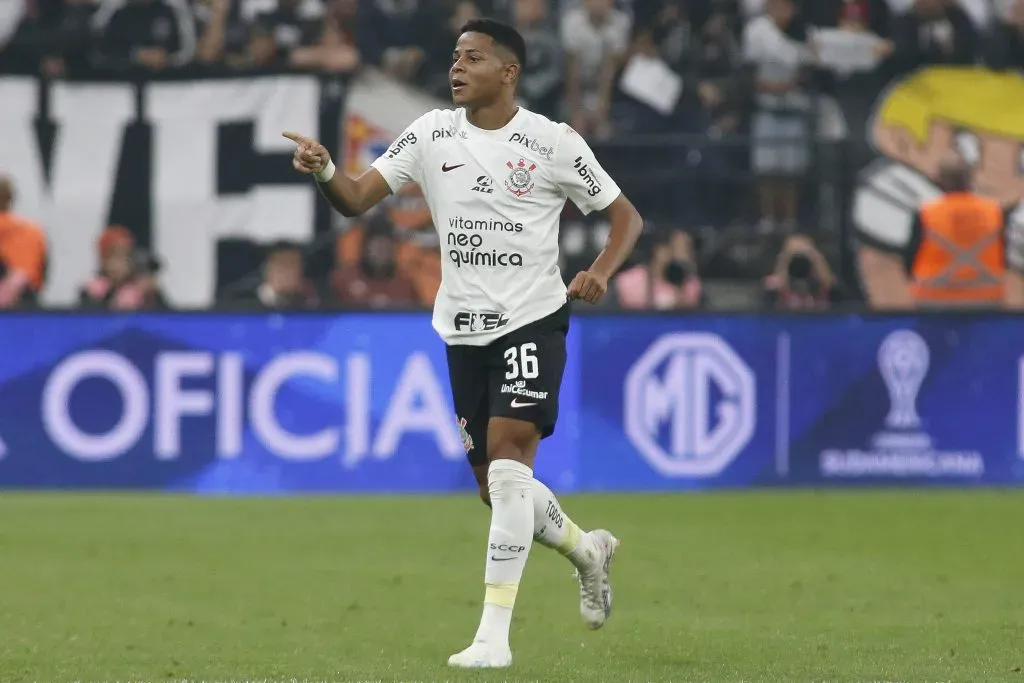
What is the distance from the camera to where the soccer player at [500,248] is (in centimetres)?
687

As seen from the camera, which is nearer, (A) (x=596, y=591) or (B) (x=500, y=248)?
(B) (x=500, y=248)

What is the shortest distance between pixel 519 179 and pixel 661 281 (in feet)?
30.1

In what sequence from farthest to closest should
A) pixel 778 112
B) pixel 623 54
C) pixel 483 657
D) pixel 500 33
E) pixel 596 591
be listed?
pixel 623 54
pixel 778 112
pixel 596 591
pixel 500 33
pixel 483 657

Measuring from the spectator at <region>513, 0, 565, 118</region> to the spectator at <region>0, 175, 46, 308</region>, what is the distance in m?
4.81

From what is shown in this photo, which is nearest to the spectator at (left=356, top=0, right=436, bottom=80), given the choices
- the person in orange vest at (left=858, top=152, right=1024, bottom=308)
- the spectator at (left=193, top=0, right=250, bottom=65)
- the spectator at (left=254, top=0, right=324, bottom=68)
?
the spectator at (left=254, top=0, right=324, bottom=68)

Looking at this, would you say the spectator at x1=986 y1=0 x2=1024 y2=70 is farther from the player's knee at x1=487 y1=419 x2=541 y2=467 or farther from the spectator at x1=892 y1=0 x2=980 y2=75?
the player's knee at x1=487 y1=419 x2=541 y2=467

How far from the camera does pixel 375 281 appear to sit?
15.5 metres

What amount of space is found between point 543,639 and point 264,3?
1168 centimetres

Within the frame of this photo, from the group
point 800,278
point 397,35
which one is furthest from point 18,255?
point 800,278

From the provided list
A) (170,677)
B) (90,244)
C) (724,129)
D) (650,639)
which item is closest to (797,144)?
(724,129)

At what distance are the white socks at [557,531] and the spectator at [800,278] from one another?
8774 mm

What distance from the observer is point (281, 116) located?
17.7 m

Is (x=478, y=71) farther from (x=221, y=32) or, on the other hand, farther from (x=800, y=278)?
(x=221, y=32)

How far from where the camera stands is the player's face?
6.95 metres
